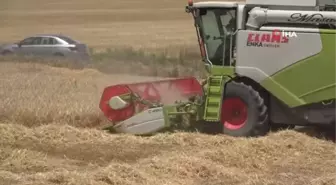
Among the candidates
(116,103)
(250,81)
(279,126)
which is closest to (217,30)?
(250,81)

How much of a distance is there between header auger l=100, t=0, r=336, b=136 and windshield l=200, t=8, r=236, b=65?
0.02m

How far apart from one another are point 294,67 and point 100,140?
10.3ft

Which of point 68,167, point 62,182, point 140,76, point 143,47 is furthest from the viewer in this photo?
point 143,47

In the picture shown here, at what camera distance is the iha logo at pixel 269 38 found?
426 inches

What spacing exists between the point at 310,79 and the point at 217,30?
189cm

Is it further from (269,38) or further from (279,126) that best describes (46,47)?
(269,38)

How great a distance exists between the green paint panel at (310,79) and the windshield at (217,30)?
3.29 feet

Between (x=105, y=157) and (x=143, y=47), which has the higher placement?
(x=105, y=157)

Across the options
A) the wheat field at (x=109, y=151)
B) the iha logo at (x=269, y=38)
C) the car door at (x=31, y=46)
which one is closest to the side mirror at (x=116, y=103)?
the wheat field at (x=109, y=151)

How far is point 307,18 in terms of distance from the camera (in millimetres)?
10812

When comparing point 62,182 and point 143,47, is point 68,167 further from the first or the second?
point 143,47

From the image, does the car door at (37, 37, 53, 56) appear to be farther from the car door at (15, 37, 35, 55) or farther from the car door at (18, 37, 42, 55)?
the car door at (15, 37, 35, 55)

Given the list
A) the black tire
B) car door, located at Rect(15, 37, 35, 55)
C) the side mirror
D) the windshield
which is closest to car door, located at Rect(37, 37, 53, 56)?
car door, located at Rect(15, 37, 35, 55)

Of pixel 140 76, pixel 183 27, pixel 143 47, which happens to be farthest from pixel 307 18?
pixel 183 27
